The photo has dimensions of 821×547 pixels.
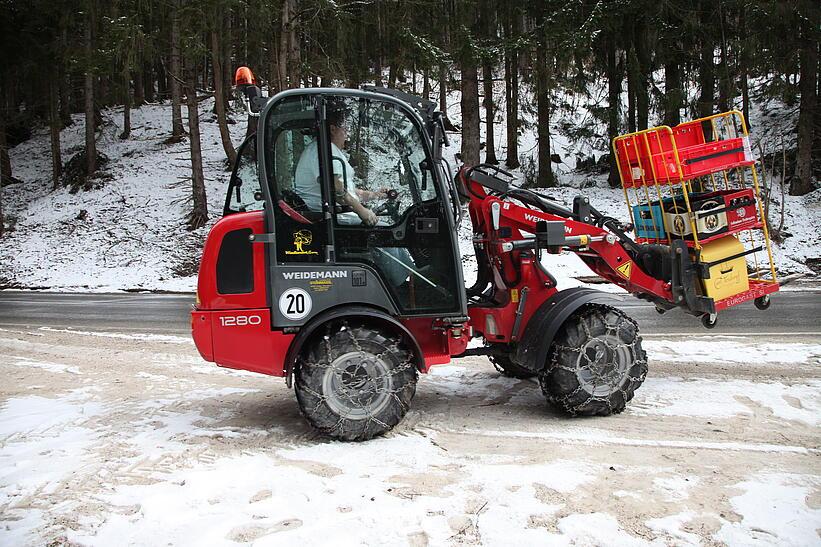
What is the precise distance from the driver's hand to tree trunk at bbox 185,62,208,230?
17123mm

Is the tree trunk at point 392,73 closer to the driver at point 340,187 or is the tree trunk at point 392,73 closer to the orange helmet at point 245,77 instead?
the orange helmet at point 245,77

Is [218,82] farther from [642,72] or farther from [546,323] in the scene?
[546,323]

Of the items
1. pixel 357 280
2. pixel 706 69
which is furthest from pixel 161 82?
pixel 357 280

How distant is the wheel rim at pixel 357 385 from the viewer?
4746mm

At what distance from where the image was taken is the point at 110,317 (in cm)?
1184

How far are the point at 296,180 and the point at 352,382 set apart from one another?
157 centimetres

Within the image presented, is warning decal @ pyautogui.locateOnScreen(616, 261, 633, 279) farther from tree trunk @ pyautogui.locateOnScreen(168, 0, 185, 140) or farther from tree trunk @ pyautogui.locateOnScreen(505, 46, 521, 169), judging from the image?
tree trunk @ pyautogui.locateOnScreen(168, 0, 185, 140)

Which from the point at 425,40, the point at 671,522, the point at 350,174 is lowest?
the point at 671,522

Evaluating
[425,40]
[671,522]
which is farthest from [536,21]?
[671,522]

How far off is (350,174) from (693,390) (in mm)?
3693

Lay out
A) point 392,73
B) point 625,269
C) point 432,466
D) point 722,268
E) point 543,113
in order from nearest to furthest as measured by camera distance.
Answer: point 432,466 < point 625,269 < point 722,268 < point 392,73 < point 543,113

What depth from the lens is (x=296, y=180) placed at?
15.9ft

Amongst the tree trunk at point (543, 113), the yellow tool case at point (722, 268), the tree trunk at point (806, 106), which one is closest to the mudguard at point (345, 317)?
the yellow tool case at point (722, 268)

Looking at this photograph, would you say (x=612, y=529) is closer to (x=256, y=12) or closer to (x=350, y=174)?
(x=350, y=174)
